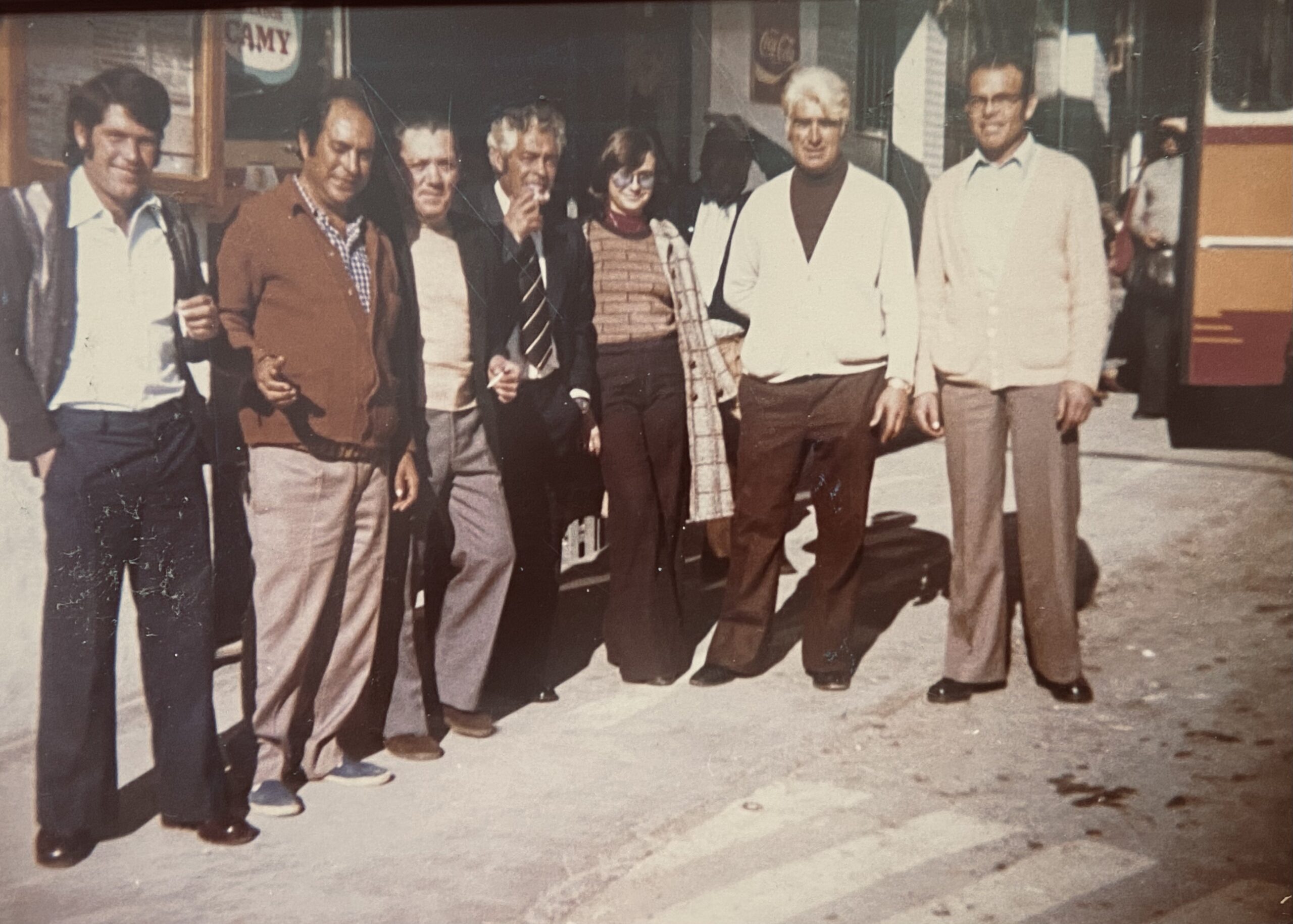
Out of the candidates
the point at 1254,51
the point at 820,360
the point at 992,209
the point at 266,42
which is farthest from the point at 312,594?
the point at 1254,51

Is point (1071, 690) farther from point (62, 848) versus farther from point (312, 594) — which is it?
point (62, 848)

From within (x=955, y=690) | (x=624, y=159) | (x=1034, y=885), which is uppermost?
(x=624, y=159)

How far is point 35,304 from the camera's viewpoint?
3.71 metres

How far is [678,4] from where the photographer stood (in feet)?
12.9

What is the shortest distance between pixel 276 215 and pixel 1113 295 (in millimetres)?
2485

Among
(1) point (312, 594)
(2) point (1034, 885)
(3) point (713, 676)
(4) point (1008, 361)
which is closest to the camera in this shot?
(2) point (1034, 885)

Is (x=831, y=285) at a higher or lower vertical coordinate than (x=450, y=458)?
higher

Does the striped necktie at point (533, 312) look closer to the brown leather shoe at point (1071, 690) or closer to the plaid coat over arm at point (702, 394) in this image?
the plaid coat over arm at point (702, 394)

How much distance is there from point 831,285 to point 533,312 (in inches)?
36.2

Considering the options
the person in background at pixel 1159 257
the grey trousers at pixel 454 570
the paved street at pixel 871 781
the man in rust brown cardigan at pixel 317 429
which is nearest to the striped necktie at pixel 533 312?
the grey trousers at pixel 454 570

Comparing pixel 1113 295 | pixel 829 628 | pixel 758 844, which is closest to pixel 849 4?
pixel 1113 295

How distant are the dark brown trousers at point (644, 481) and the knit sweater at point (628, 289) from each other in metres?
0.05

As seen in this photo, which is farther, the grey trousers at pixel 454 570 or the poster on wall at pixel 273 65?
the grey trousers at pixel 454 570

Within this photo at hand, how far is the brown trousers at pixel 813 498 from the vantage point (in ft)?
13.9
